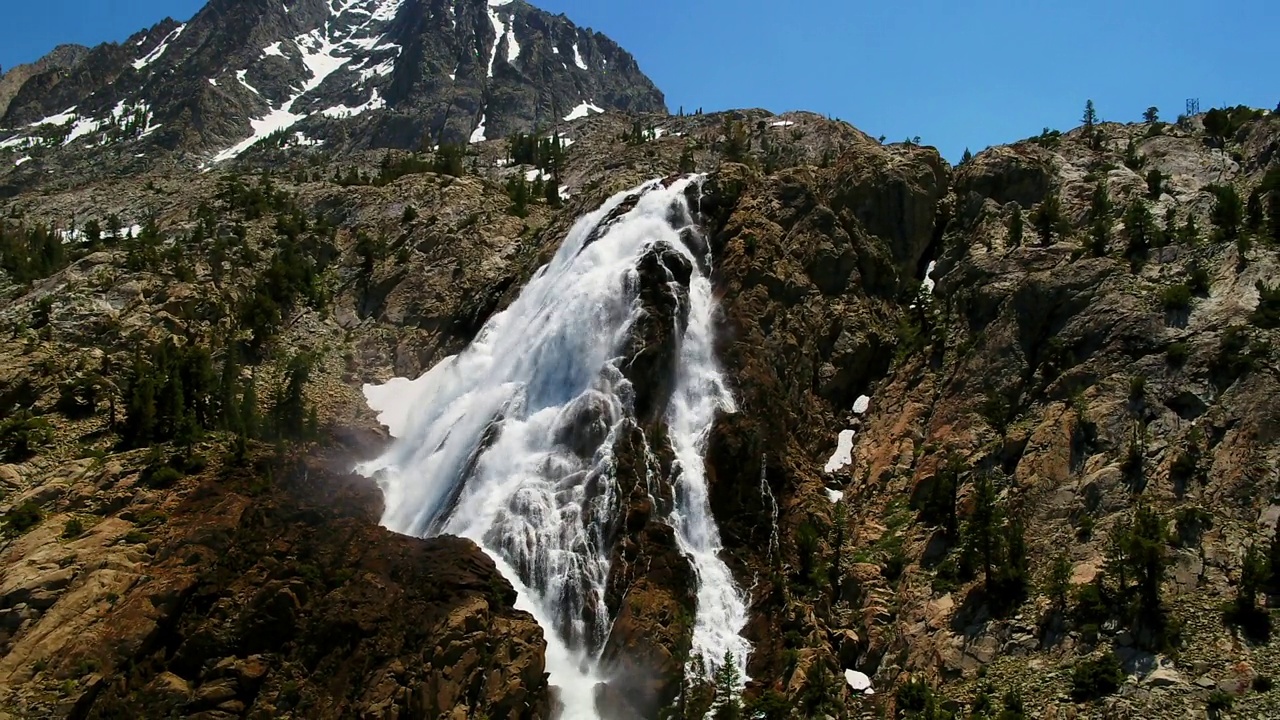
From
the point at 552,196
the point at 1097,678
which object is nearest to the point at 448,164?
the point at 552,196

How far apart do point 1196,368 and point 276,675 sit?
1616 inches

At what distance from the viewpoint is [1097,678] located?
3123 centimetres

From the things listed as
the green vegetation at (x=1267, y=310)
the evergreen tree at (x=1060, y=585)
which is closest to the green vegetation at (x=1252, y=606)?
the evergreen tree at (x=1060, y=585)

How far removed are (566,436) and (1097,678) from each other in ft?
84.5

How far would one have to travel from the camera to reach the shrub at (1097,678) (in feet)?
101

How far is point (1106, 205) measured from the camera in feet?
179

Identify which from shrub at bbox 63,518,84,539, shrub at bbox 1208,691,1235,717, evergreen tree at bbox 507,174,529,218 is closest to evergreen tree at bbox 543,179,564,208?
evergreen tree at bbox 507,174,529,218

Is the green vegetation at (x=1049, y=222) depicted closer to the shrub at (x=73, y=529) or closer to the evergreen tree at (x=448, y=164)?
the shrub at (x=73, y=529)

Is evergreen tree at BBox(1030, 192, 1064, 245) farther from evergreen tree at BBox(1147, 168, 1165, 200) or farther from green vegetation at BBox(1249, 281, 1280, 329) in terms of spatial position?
green vegetation at BBox(1249, 281, 1280, 329)

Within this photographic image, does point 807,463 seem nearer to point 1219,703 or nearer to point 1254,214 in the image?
point 1219,703

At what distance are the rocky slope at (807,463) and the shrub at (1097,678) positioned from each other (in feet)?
0.94

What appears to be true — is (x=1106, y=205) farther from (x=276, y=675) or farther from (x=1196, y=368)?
(x=276, y=675)

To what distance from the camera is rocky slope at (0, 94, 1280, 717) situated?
3228cm

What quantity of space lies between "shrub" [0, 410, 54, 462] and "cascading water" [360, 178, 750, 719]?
1579 centimetres
